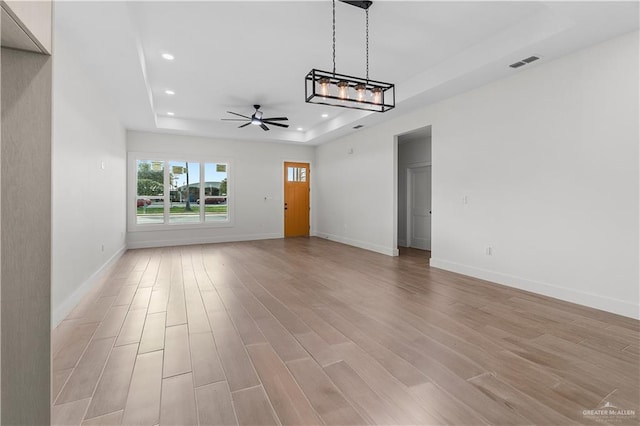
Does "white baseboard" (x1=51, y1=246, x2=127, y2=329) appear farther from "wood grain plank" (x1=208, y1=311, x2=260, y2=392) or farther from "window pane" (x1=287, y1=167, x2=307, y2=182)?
"window pane" (x1=287, y1=167, x2=307, y2=182)

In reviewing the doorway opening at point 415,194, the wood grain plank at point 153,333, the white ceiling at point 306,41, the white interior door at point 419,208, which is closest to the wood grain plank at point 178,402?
the wood grain plank at point 153,333

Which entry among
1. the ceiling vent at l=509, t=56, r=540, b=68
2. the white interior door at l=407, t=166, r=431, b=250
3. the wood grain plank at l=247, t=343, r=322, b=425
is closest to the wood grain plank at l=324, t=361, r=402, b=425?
the wood grain plank at l=247, t=343, r=322, b=425

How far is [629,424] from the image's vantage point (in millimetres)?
1586

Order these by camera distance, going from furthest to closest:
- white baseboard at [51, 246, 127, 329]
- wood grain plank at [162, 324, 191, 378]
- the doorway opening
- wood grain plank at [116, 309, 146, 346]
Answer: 1. the doorway opening
2. white baseboard at [51, 246, 127, 329]
3. wood grain plank at [116, 309, 146, 346]
4. wood grain plank at [162, 324, 191, 378]

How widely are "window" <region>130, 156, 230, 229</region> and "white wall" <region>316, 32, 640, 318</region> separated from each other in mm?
5607

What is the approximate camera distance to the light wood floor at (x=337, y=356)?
1679 mm

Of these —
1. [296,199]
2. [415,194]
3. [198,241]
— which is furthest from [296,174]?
[415,194]

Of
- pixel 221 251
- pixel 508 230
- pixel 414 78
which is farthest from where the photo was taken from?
pixel 221 251

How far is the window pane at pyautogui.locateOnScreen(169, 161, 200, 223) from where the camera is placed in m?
7.95

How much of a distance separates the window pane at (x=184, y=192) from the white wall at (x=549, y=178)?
589cm

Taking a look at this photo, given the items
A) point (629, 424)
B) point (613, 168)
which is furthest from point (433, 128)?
point (629, 424)

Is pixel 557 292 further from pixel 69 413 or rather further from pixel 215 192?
pixel 215 192

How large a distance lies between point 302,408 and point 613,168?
386cm

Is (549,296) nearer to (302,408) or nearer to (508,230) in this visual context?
(508,230)
